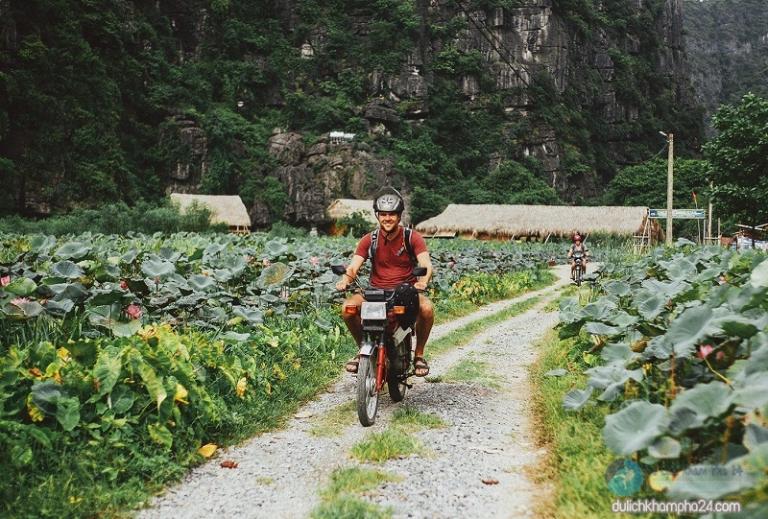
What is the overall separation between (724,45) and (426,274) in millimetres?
145137

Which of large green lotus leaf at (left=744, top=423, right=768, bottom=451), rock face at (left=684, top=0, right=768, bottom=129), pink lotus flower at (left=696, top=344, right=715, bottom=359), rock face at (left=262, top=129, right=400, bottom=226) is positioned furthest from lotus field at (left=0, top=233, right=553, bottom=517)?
rock face at (left=684, top=0, right=768, bottom=129)

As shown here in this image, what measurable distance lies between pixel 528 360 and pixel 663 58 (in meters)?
97.8

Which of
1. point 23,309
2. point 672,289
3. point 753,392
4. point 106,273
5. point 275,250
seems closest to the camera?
point 753,392

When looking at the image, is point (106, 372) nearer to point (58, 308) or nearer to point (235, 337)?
point (58, 308)

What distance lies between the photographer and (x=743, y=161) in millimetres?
22266

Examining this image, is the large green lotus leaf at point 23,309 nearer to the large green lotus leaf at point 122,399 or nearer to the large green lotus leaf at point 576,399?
the large green lotus leaf at point 122,399

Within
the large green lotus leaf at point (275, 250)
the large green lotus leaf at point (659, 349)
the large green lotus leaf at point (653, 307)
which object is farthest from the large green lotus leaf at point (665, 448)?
the large green lotus leaf at point (275, 250)

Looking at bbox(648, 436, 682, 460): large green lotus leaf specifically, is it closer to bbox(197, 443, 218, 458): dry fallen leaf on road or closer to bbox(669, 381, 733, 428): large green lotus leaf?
bbox(669, 381, 733, 428): large green lotus leaf

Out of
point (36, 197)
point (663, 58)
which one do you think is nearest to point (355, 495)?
point (36, 197)

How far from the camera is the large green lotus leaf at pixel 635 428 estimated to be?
96.0 inches

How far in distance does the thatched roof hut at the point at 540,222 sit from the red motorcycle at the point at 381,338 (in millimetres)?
38118

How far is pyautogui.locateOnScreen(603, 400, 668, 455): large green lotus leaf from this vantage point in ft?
8.00

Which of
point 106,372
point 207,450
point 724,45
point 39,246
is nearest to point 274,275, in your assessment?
point 39,246

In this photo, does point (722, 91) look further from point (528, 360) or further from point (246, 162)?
point (528, 360)
